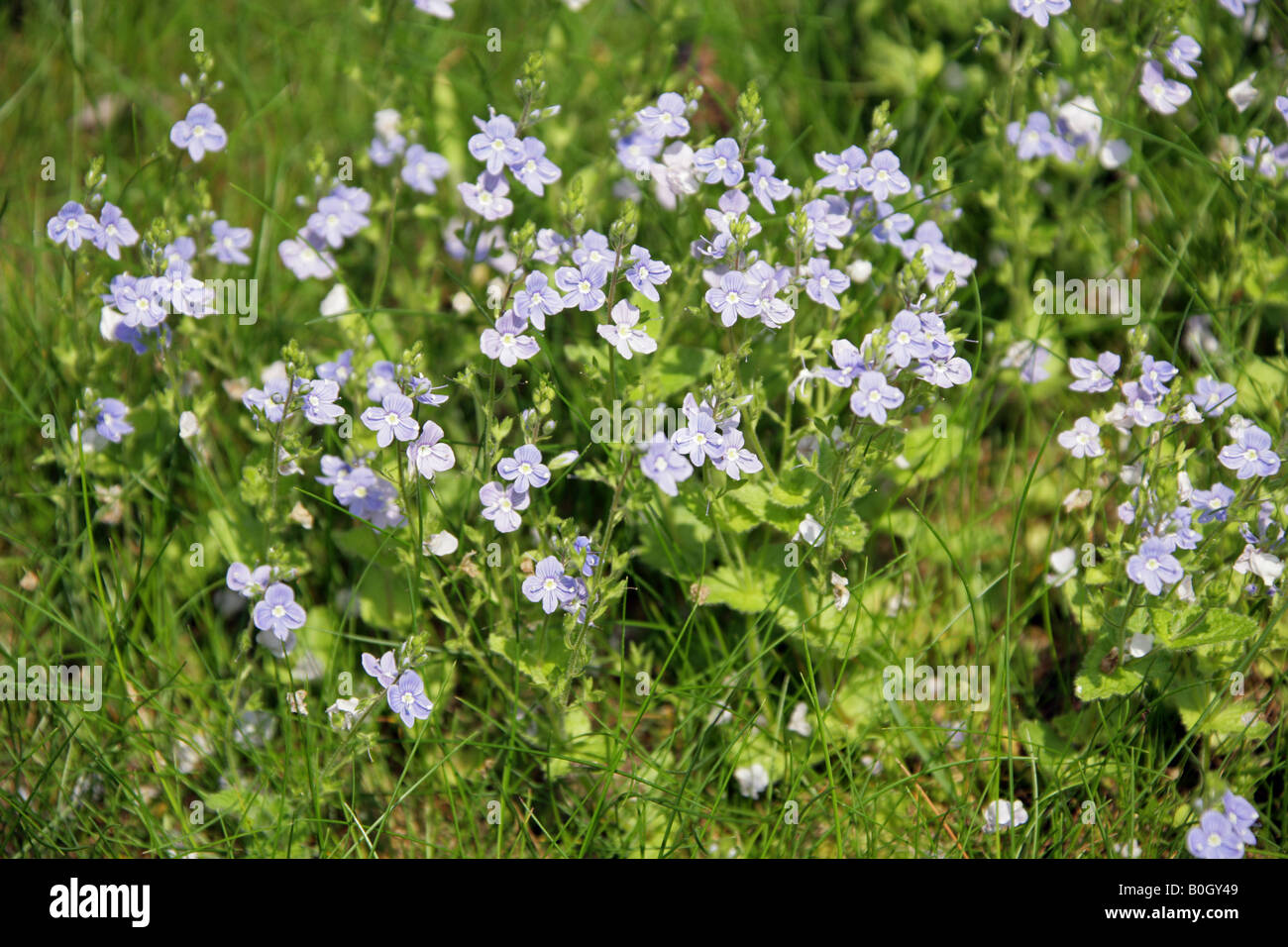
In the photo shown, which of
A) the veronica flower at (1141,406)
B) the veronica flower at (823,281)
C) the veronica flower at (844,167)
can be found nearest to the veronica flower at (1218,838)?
the veronica flower at (1141,406)

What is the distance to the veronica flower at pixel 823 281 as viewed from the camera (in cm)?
367

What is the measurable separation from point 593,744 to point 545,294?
1568mm

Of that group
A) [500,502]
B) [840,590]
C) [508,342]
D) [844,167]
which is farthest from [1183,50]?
[500,502]

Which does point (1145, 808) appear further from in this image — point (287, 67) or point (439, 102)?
point (287, 67)

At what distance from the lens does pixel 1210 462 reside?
3988 millimetres

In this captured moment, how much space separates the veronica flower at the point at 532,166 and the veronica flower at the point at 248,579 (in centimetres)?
156

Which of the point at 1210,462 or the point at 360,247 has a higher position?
the point at 360,247

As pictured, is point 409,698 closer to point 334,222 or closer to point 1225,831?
point 334,222

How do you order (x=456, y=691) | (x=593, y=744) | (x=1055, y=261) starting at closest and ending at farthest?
(x=593, y=744), (x=456, y=691), (x=1055, y=261)

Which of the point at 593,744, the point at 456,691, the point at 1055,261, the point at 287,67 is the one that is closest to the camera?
the point at 593,744

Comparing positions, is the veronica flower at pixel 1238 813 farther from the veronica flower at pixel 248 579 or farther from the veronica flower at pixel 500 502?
the veronica flower at pixel 248 579

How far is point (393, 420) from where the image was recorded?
3.23 meters

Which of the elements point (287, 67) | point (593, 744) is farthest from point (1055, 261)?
point (287, 67)

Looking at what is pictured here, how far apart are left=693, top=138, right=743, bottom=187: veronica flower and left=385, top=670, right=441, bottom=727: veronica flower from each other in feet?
6.10
